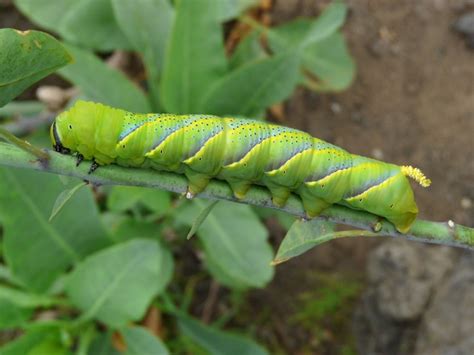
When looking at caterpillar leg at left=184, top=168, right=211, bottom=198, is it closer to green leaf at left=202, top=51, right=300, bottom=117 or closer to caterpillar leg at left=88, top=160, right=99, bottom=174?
caterpillar leg at left=88, top=160, right=99, bottom=174

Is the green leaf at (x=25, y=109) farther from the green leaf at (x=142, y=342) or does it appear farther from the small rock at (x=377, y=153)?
the small rock at (x=377, y=153)

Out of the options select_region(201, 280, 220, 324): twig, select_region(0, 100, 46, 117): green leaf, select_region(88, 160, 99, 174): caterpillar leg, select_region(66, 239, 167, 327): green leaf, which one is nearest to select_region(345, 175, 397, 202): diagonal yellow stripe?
select_region(88, 160, 99, 174): caterpillar leg

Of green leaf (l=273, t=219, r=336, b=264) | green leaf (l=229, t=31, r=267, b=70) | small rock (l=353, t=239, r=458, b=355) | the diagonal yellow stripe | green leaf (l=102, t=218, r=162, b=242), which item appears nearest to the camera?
green leaf (l=273, t=219, r=336, b=264)

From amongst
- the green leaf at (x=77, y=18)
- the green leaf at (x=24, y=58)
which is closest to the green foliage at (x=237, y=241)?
the green leaf at (x=77, y=18)

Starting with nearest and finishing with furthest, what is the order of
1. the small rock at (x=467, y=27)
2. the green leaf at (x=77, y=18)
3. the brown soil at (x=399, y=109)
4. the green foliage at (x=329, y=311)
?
1. the green leaf at (x=77, y=18)
2. the green foliage at (x=329, y=311)
3. the brown soil at (x=399, y=109)
4. the small rock at (x=467, y=27)

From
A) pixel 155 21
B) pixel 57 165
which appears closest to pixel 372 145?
pixel 155 21

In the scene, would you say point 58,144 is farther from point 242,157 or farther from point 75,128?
point 242,157
